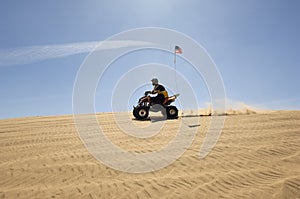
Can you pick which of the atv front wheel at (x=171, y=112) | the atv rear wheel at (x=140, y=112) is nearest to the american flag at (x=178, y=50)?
the atv front wheel at (x=171, y=112)

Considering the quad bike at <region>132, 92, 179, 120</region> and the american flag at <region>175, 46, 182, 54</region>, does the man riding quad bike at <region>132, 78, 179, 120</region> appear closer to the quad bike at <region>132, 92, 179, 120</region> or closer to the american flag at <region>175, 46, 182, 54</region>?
the quad bike at <region>132, 92, 179, 120</region>

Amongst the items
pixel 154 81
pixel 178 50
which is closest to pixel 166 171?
pixel 154 81

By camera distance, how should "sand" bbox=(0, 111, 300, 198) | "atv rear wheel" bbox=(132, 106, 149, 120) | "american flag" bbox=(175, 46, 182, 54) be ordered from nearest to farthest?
"sand" bbox=(0, 111, 300, 198), "atv rear wheel" bbox=(132, 106, 149, 120), "american flag" bbox=(175, 46, 182, 54)

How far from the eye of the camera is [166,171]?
21.9ft

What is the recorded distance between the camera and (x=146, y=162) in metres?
7.31

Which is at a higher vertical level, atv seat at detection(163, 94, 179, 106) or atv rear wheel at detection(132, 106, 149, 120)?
atv seat at detection(163, 94, 179, 106)

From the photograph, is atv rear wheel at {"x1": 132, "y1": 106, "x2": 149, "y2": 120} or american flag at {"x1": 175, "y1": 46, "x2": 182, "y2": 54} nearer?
atv rear wheel at {"x1": 132, "y1": 106, "x2": 149, "y2": 120}

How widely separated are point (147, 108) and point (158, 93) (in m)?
0.95

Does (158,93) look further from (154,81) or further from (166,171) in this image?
(166,171)

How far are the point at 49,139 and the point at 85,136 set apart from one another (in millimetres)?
1246

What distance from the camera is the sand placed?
5609mm

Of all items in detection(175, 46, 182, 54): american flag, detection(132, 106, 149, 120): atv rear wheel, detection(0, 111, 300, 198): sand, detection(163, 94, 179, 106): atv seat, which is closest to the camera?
detection(0, 111, 300, 198): sand

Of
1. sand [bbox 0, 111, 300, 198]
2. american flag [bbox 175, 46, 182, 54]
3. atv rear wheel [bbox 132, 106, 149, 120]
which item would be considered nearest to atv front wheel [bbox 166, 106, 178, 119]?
atv rear wheel [bbox 132, 106, 149, 120]

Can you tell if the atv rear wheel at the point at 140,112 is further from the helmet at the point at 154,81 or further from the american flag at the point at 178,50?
the american flag at the point at 178,50
